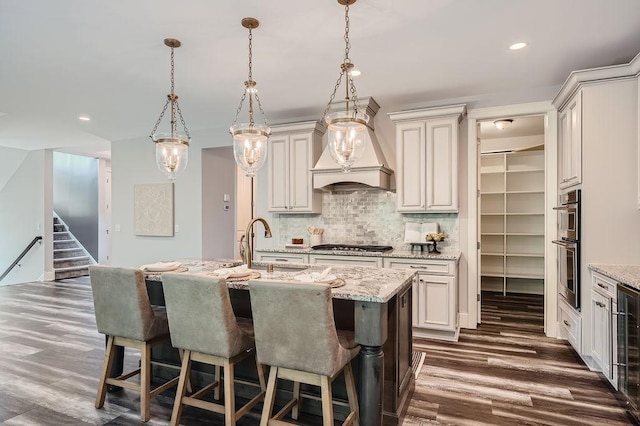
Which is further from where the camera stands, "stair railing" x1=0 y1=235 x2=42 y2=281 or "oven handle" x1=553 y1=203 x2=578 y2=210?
"stair railing" x1=0 y1=235 x2=42 y2=281

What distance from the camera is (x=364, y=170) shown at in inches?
177

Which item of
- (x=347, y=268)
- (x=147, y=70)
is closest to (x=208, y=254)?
(x=147, y=70)

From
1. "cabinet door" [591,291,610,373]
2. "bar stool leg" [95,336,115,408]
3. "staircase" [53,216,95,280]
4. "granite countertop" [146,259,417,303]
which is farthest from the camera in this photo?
"staircase" [53,216,95,280]

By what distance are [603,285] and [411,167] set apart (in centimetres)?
217

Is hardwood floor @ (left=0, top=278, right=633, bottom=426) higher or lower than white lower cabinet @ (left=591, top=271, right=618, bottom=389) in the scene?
lower

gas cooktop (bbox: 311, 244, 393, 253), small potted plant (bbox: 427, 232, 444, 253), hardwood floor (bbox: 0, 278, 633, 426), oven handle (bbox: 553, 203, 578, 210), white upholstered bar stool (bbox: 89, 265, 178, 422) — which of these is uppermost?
oven handle (bbox: 553, 203, 578, 210)

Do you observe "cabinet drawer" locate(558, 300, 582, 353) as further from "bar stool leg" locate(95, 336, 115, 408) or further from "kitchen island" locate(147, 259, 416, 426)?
"bar stool leg" locate(95, 336, 115, 408)

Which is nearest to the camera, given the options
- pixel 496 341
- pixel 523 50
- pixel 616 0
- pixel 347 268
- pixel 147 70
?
pixel 616 0

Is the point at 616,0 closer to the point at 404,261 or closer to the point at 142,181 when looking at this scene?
the point at 404,261

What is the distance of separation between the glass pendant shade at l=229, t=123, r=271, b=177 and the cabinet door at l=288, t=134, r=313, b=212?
6.14ft

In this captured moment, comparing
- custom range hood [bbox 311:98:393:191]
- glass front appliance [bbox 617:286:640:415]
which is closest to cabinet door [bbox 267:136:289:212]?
custom range hood [bbox 311:98:393:191]

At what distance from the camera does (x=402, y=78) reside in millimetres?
3887

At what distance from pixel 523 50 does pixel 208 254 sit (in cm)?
511

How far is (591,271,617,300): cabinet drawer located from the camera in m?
2.74
